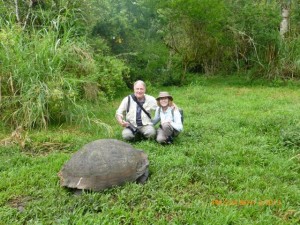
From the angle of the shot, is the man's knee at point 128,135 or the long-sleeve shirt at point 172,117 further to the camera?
the man's knee at point 128,135

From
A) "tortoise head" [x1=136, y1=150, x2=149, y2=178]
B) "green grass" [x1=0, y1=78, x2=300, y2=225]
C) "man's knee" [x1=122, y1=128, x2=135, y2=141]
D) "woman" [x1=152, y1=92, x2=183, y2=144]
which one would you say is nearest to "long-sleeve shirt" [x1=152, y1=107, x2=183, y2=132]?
"woman" [x1=152, y1=92, x2=183, y2=144]

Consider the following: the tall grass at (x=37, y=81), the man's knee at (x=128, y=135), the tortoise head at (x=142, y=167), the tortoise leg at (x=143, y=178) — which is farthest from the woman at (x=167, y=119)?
the tall grass at (x=37, y=81)

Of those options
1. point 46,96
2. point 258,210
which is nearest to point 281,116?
point 258,210

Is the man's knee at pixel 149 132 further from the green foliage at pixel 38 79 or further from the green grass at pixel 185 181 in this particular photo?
the green foliage at pixel 38 79

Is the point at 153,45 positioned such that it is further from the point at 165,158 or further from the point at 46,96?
the point at 165,158

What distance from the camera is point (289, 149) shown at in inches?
179

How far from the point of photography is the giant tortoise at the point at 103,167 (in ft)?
11.0

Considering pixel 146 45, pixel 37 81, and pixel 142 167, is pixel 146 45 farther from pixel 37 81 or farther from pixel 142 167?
pixel 142 167

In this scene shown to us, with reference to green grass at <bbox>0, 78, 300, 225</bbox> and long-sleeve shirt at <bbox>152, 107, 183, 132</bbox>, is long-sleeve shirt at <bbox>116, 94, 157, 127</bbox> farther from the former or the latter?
green grass at <bbox>0, 78, 300, 225</bbox>

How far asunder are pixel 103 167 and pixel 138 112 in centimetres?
178

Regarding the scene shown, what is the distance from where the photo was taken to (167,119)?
4918 millimetres

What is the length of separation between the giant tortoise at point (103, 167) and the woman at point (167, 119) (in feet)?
3.65

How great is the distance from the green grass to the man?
0.25 meters

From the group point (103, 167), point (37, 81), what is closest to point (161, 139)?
point (103, 167)
